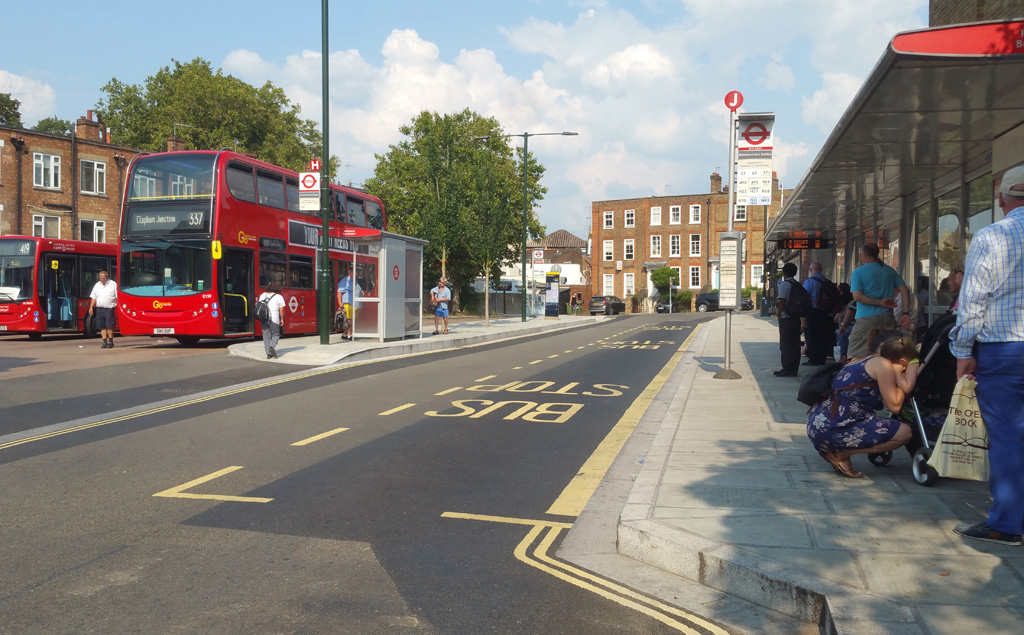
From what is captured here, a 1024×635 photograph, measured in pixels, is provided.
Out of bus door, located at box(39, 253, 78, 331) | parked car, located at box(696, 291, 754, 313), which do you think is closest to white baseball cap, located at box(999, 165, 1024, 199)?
bus door, located at box(39, 253, 78, 331)

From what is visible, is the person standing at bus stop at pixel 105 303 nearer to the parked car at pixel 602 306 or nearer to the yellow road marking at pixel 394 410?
the yellow road marking at pixel 394 410

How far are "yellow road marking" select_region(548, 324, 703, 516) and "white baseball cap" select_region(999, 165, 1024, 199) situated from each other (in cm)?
315

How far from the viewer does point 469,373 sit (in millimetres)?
13734

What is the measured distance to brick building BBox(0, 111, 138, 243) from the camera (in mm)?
37281

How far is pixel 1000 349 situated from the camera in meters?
4.12

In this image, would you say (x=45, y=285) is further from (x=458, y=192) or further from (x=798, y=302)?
(x=798, y=302)

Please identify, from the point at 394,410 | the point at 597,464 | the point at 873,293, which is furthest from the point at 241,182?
the point at 597,464

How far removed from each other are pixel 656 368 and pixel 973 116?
7.84 metres

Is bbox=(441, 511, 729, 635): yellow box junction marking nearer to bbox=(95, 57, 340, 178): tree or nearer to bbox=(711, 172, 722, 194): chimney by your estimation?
bbox=(95, 57, 340, 178): tree

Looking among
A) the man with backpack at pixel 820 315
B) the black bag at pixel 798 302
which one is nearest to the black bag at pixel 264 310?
the black bag at pixel 798 302

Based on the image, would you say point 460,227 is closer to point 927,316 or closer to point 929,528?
point 927,316

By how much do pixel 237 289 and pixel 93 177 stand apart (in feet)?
90.4

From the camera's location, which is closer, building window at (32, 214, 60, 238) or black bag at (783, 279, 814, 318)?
black bag at (783, 279, 814, 318)

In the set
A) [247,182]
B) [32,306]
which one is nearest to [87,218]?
[32,306]
